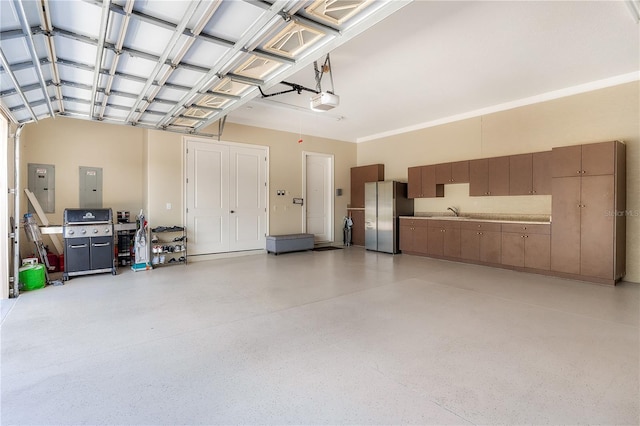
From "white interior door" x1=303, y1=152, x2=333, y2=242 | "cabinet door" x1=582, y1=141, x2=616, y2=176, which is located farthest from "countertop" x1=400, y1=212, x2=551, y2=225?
"white interior door" x1=303, y1=152, x2=333, y2=242

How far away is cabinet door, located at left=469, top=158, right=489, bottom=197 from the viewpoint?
630 centimetres

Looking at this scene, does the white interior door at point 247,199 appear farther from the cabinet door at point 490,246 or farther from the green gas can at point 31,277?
the cabinet door at point 490,246

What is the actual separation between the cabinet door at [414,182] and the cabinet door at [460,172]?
87 centimetres

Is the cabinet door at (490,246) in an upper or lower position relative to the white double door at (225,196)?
lower

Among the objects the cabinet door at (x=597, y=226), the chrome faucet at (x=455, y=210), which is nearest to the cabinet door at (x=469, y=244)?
the chrome faucet at (x=455, y=210)

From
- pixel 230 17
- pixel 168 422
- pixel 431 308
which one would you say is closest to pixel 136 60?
pixel 230 17

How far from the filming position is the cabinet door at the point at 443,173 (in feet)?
22.8

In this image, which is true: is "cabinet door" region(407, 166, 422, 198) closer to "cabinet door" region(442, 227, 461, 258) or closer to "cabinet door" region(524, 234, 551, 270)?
"cabinet door" region(442, 227, 461, 258)

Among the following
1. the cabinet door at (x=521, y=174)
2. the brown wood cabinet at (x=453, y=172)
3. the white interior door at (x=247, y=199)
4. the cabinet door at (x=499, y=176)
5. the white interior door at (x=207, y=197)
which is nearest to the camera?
the cabinet door at (x=521, y=174)

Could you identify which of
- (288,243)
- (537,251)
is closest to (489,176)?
(537,251)

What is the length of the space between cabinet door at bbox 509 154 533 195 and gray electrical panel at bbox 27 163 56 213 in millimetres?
8792

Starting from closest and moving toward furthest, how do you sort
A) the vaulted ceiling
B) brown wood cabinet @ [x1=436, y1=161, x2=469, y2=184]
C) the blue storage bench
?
the vaulted ceiling
brown wood cabinet @ [x1=436, y1=161, x2=469, y2=184]
the blue storage bench

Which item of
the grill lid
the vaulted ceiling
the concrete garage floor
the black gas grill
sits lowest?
the concrete garage floor

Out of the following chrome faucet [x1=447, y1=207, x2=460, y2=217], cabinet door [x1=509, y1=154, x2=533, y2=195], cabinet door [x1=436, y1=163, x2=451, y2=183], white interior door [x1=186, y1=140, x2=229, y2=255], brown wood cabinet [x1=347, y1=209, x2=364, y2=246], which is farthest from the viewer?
brown wood cabinet [x1=347, y1=209, x2=364, y2=246]
